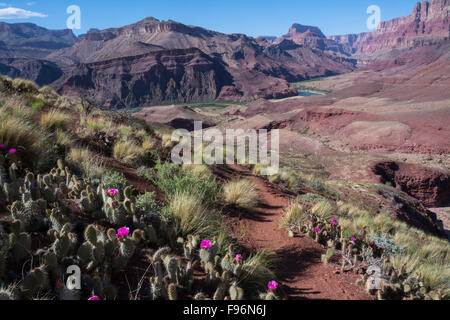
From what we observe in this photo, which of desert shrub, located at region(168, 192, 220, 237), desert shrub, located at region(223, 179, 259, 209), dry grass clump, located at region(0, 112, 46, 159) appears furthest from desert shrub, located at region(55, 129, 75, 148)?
desert shrub, located at region(223, 179, 259, 209)

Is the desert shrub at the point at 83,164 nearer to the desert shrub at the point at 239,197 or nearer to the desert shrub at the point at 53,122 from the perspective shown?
the desert shrub at the point at 53,122

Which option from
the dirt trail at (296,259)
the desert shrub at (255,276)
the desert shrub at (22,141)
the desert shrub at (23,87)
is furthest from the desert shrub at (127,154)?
the desert shrub at (23,87)

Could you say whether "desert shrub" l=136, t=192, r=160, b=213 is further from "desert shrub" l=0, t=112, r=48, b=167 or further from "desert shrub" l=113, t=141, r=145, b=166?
"desert shrub" l=113, t=141, r=145, b=166

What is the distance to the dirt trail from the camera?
281 cm

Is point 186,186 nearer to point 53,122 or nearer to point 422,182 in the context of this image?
point 53,122

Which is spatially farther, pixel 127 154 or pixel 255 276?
pixel 127 154

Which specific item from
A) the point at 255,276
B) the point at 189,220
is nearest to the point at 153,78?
the point at 189,220

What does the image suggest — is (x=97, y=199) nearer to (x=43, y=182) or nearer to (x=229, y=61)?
(x=43, y=182)

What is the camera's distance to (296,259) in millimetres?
3492

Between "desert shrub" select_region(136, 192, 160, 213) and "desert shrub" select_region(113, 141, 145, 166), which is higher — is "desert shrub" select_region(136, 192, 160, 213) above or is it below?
below

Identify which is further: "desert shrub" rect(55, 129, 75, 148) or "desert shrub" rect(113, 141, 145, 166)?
"desert shrub" rect(113, 141, 145, 166)

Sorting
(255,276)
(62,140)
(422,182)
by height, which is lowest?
(422,182)
